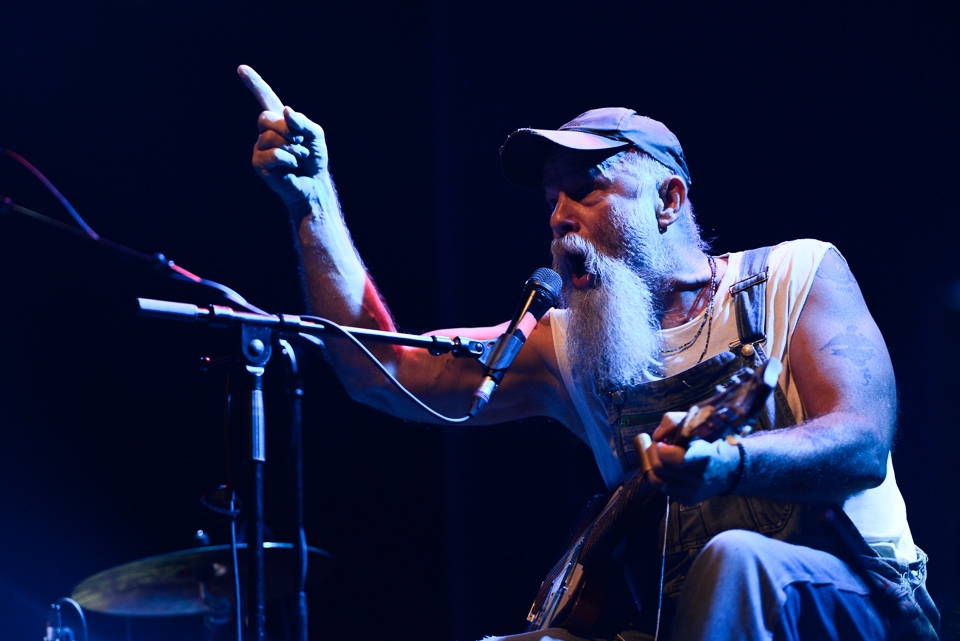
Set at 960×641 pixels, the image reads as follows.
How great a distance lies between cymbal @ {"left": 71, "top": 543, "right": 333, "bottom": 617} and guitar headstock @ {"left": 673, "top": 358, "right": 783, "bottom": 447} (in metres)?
1.75

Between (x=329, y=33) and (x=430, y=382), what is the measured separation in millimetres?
2118

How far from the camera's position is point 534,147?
2830mm

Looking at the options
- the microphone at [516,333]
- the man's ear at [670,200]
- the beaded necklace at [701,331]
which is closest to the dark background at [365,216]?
the man's ear at [670,200]

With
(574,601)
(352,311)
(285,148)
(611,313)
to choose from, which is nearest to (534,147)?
(611,313)

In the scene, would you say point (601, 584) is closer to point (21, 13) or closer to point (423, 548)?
point (423, 548)

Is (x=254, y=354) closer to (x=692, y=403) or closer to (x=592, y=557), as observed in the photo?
(x=592, y=557)

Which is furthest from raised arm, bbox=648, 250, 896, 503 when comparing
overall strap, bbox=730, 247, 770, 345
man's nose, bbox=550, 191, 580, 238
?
man's nose, bbox=550, 191, 580, 238

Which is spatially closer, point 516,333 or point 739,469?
point 739,469

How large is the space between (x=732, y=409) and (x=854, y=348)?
80cm

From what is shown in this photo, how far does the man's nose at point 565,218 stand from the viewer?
2.68 m

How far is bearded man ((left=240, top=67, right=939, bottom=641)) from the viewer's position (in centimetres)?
169

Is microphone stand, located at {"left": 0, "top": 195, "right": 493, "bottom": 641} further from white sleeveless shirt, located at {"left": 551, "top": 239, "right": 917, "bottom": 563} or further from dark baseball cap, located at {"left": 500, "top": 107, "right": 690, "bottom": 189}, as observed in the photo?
dark baseball cap, located at {"left": 500, "top": 107, "right": 690, "bottom": 189}

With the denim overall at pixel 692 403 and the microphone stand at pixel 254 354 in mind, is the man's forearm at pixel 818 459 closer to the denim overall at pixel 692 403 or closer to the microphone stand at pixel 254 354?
the denim overall at pixel 692 403

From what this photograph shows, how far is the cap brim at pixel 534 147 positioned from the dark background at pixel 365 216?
0.90 metres
